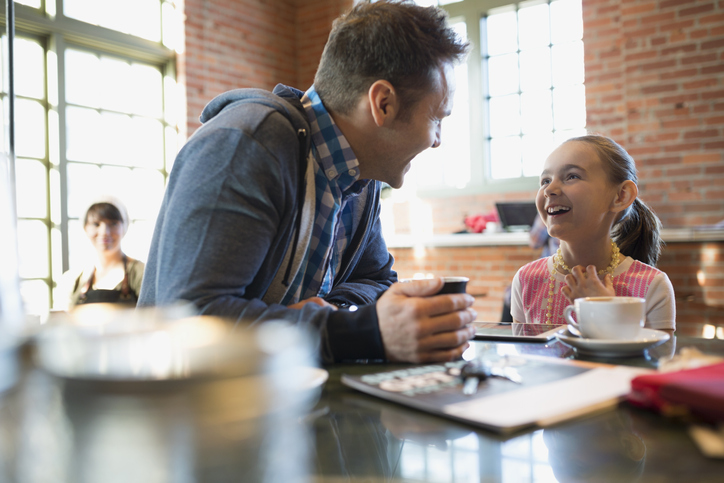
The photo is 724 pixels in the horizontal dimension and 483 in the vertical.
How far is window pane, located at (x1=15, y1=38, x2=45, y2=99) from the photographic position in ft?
13.5

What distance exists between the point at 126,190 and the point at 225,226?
435 centimetres

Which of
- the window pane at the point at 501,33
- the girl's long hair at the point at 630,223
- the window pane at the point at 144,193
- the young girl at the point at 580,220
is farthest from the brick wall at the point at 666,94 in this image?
the window pane at the point at 144,193

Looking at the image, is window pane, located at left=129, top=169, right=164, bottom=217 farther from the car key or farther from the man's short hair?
the car key

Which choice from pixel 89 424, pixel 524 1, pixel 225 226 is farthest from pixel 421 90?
pixel 524 1

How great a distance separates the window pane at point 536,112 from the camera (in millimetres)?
5270

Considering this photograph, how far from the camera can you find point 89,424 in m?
0.36

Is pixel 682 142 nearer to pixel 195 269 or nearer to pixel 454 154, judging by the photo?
pixel 454 154

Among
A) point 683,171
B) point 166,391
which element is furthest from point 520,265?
point 166,391

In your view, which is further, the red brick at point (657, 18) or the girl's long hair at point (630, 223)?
the red brick at point (657, 18)

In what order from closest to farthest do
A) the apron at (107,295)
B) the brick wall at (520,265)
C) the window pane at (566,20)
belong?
the apron at (107,295) → the brick wall at (520,265) → the window pane at (566,20)

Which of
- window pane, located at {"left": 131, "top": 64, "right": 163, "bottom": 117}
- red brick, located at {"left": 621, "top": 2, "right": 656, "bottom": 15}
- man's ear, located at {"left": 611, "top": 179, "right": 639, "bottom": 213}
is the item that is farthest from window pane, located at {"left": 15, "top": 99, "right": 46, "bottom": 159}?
red brick, located at {"left": 621, "top": 2, "right": 656, "bottom": 15}

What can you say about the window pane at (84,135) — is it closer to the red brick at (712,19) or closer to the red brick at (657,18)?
the red brick at (657,18)

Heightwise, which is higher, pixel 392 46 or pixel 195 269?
pixel 392 46

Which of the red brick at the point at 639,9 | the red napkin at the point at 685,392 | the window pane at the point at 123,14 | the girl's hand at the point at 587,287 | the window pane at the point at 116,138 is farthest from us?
the window pane at the point at 116,138
